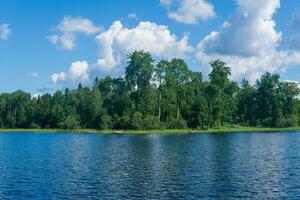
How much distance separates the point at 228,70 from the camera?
174750 mm

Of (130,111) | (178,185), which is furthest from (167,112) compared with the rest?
(178,185)

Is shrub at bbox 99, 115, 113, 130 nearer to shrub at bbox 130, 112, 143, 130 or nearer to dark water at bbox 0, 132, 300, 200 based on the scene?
shrub at bbox 130, 112, 143, 130

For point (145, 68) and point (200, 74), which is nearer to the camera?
point (145, 68)

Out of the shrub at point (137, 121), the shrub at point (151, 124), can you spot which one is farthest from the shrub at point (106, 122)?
the shrub at point (151, 124)

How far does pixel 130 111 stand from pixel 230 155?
331 ft

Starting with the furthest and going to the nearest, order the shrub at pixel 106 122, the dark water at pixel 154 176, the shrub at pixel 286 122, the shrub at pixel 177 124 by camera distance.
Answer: the shrub at pixel 286 122 → the shrub at pixel 106 122 → the shrub at pixel 177 124 → the dark water at pixel 154 176

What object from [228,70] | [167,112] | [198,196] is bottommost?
[198,196]

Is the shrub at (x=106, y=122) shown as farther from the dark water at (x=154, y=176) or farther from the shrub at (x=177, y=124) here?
the dark water at (x=154, y=176)

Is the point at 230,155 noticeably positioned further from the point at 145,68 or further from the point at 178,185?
the point at 145,68

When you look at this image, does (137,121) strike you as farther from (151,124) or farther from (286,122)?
(286,122)

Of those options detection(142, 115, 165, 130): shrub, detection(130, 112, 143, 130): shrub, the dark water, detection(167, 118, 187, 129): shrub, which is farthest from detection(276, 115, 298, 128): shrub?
the dark water

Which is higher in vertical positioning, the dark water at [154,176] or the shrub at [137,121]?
the shrub at [137,121]

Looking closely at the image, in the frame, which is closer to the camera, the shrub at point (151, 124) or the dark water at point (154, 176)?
the dark water at point (154, 176)

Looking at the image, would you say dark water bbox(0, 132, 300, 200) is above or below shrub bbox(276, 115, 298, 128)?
below
